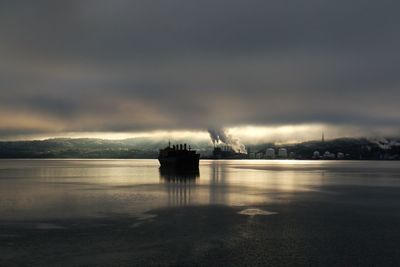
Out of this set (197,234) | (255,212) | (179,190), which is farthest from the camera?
(179,190)

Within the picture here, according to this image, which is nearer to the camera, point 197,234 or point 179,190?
point 197,234

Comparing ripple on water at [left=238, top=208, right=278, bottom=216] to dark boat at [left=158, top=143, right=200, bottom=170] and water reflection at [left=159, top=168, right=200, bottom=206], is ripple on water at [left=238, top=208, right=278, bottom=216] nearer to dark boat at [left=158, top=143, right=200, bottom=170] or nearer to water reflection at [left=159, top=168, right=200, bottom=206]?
water reflection at [left=159, top=168, right=200, bottom=206]

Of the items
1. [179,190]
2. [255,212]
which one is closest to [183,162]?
[179,190]

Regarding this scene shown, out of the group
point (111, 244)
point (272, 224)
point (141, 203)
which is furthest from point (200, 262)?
point (141, 203)

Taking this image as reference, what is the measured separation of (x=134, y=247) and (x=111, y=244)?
5.03ft

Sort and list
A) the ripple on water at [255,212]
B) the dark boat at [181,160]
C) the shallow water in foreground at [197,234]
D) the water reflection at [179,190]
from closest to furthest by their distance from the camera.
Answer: the shallow water in foreground at [197,234] → the ripple on water at [255,212] → the water reflection at [179,190] → the dark boat at [181,160]

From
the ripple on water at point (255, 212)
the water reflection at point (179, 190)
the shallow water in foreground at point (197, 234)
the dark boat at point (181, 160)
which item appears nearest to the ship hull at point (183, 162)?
the dark boat at point (181, 160)

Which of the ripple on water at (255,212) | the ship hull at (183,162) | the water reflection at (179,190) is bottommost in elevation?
the water reflection at (179,190)

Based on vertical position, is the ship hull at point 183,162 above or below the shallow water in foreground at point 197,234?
above

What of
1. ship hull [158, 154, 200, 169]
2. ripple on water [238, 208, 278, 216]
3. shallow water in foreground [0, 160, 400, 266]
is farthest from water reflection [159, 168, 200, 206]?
ship hull [158, 154, 200, 169]

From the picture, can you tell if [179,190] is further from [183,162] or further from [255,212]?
[183,162]

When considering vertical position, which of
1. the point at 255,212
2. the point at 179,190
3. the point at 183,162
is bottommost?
the point at 179,190

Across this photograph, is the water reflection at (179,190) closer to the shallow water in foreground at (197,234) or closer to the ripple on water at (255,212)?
the shallow water in foreground at (197,234)

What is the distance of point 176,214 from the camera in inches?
1231
